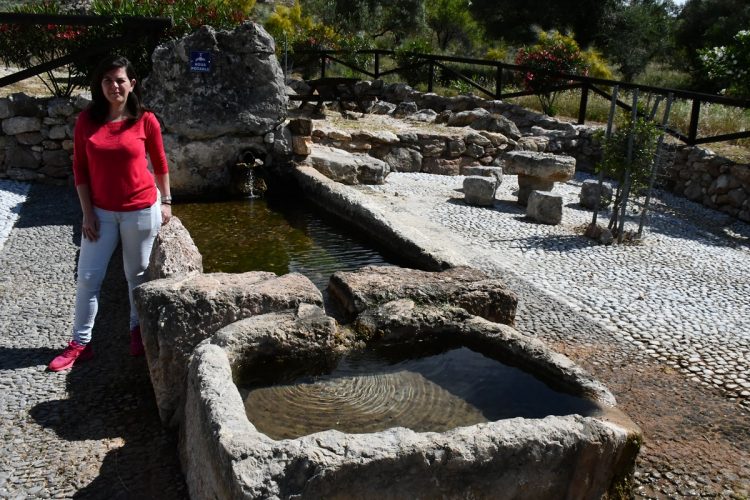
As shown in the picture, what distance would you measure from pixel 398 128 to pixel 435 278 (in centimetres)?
835

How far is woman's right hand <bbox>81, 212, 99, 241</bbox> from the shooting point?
12.6 feet

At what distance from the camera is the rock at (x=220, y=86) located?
8414 mm

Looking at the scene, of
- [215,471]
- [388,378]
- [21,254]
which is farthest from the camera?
[21,254]

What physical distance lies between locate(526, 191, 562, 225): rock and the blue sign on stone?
15.1 ft

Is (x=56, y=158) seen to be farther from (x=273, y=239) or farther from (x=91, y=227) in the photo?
(x=91, y=227)

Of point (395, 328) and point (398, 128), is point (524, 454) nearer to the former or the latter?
point (395, 328)

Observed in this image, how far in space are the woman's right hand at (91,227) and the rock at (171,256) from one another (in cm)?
41

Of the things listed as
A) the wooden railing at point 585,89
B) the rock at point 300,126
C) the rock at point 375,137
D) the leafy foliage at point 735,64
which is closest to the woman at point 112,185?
the rock at point 300,126

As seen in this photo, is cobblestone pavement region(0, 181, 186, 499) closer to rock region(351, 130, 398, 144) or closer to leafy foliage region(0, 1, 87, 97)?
leafy foliage region(0, 1, 87, 97)

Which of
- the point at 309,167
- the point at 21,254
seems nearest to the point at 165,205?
the point at 21,254

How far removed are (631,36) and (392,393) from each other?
77.8 ft

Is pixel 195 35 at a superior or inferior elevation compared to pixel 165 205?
superior

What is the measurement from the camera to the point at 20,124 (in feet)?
28.7

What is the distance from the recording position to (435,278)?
168 inches
